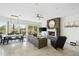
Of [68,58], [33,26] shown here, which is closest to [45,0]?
[68,58]

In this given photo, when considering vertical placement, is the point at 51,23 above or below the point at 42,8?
below

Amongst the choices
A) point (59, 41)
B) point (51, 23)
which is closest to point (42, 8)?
point (59, 41)

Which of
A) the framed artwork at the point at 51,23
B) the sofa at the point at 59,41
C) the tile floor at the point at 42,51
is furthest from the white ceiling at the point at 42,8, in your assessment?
the framed artwork at the point at 51,23

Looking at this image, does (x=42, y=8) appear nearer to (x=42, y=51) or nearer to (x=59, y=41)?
(x=59, y=41)

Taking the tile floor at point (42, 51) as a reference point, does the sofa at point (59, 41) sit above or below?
above

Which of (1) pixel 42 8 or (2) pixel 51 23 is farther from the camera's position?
(2) pixel 51 23

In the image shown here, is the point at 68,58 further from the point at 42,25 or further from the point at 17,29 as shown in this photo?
the point at 42,25

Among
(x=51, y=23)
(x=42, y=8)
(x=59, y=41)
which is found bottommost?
(x=59, y=41)

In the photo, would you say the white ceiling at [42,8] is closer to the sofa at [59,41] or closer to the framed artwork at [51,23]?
the sofa at [59,41]

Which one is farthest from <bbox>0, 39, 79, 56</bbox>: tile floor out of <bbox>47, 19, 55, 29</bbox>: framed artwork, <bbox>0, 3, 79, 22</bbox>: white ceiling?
<bbox>47, 19, 55, 29</bbox>: framed artwork

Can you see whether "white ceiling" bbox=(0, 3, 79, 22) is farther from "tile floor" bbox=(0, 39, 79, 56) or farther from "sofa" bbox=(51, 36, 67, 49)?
"tile floor" bbox=(0, 39, 79, 56)

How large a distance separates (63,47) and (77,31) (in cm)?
120

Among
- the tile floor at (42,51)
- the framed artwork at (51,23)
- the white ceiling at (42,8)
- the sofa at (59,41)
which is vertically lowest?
the tile floor at (42,51)

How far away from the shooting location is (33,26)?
26.0 feet
